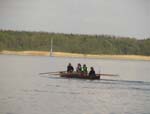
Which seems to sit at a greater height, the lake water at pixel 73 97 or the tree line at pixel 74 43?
the tree line at pixel 74 43

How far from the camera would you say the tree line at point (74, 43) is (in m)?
19.5

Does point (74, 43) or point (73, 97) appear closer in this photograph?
point (73, 97)

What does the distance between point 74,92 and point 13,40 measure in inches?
282

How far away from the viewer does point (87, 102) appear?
11.6 meters

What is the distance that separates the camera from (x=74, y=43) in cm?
2725

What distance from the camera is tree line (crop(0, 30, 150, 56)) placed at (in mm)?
19500

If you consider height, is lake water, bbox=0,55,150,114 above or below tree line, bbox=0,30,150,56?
below

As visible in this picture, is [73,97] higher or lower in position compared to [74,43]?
lower

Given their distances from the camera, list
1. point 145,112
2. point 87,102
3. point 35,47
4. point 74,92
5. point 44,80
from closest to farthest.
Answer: point 145,112 → point 87,102 → point 74,92 → point 44,80 → point 35,47

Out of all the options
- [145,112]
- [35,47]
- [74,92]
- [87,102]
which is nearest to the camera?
[145,112]

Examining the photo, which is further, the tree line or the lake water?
the tree line

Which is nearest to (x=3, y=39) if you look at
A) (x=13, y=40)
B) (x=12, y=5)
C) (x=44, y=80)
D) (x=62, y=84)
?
(x=13, y=40)

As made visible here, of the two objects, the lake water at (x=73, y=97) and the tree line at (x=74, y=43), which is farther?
the tree line at (x=74, y=43)

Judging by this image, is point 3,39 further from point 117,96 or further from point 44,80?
point 117,96
